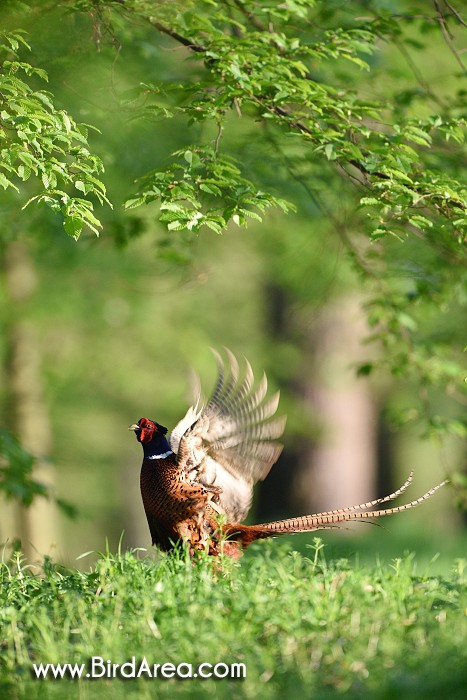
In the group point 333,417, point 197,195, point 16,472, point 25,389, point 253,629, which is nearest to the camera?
point 253,629

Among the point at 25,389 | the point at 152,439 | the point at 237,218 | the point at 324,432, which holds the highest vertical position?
the point at 25,389

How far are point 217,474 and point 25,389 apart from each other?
701 centimetres

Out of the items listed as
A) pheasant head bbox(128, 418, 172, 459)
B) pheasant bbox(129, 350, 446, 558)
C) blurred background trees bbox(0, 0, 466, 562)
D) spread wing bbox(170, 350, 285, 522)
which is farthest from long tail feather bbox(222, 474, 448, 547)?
blurred background trees bbox(0, 0, 466, 562)

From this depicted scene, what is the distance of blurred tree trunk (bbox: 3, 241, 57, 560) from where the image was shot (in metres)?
10.7

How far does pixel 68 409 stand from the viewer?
1339 cm

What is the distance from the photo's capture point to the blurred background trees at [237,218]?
4387mm

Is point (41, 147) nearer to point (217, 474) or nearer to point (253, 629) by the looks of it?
point (217, 474)

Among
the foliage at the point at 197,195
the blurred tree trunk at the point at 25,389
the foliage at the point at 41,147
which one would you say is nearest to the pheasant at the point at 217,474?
the foliage at the point at 197,195

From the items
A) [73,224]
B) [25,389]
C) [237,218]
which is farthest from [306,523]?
[25,389]

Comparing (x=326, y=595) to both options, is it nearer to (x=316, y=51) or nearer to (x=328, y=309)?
(x=316, y=51)

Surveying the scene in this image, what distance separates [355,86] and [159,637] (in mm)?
4380

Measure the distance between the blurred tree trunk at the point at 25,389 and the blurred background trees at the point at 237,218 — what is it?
0.03m

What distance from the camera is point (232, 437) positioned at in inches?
175

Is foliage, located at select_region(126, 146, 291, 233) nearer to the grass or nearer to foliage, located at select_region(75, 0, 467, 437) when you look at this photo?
foliage, located at select_region(75, 0, 467, 437)
